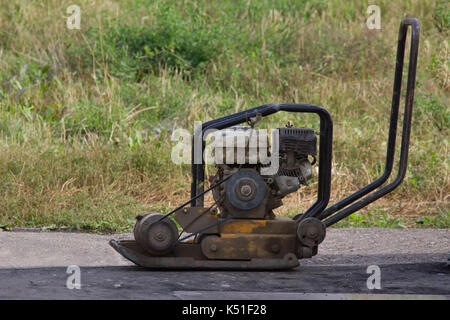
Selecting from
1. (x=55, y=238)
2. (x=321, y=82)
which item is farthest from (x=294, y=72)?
(x=55, y=238)

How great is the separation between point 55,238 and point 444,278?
10.0 feet

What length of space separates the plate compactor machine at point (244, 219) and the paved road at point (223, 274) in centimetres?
11

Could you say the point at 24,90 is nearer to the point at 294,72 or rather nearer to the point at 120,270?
the point at 294,72

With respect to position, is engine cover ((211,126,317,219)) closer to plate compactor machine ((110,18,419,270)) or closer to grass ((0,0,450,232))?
plate compactor machine ((110,18,419,270))

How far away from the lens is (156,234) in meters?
4.42

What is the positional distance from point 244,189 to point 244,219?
0.68 feet

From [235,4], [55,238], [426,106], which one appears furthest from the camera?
[235,4]

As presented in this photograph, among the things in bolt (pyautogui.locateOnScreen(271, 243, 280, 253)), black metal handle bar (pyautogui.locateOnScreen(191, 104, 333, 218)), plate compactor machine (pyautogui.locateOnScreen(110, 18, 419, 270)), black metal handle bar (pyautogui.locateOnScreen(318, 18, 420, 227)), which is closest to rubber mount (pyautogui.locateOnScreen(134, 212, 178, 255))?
plate compactor machine (pyautogui.locateOnScreen(110, 18, 419, 270))

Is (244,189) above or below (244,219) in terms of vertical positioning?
above

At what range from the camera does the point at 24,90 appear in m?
9.62

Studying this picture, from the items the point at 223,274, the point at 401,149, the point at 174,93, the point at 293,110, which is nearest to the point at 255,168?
the point at 293,110

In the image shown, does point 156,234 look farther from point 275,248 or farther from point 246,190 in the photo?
point 275,248

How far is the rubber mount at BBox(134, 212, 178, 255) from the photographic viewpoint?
441cm

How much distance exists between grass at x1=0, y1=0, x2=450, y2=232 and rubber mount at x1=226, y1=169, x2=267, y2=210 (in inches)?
87.8
